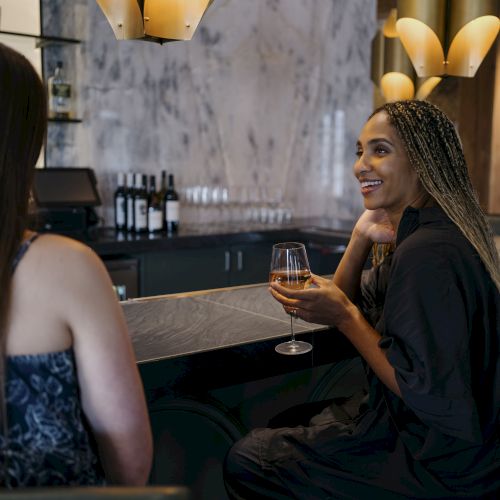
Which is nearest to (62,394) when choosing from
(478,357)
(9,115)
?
(9,115)

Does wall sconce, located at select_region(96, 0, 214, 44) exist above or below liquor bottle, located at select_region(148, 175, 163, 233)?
above

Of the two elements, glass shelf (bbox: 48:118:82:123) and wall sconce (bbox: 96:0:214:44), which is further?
glass shelf (bbox: 48:118:82:123)

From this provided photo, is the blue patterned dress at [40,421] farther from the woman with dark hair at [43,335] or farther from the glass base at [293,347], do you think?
the glass base at [293,347]

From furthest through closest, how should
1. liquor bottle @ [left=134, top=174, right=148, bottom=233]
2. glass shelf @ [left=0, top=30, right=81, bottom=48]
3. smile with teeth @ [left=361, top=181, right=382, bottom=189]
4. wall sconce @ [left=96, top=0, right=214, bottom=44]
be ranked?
1. liquor bottle @ [left=134, top=174, right=148, bottom=233]
2. glass shelf @ [left=0, top=30, right=81, bottom=48]
3. wall sconce @ [left=96, top=0, right=214, bottom=44]
4. smile with teeth @ [left=361, top=181, right=382, bottom=189]

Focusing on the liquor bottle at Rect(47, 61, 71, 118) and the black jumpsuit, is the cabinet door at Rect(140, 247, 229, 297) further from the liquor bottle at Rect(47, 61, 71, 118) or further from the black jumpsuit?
the black jumpsuit

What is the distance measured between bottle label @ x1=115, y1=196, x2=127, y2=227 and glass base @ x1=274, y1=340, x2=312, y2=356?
259 centimetres

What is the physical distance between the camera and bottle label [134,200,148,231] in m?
4.16

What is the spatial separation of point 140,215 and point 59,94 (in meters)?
0.88

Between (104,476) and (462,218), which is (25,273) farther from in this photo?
(462,218)

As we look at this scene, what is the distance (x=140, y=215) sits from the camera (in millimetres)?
4160

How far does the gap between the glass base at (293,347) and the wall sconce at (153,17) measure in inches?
36.3

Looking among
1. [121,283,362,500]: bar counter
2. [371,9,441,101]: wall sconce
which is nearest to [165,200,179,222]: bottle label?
[371,9,441,101]: wall sconce

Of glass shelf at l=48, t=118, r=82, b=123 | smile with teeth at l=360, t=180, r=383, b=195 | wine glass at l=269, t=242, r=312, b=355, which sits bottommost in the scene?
wine glass at l=269, t=242, r=312, b=355

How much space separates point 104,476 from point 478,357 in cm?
82
